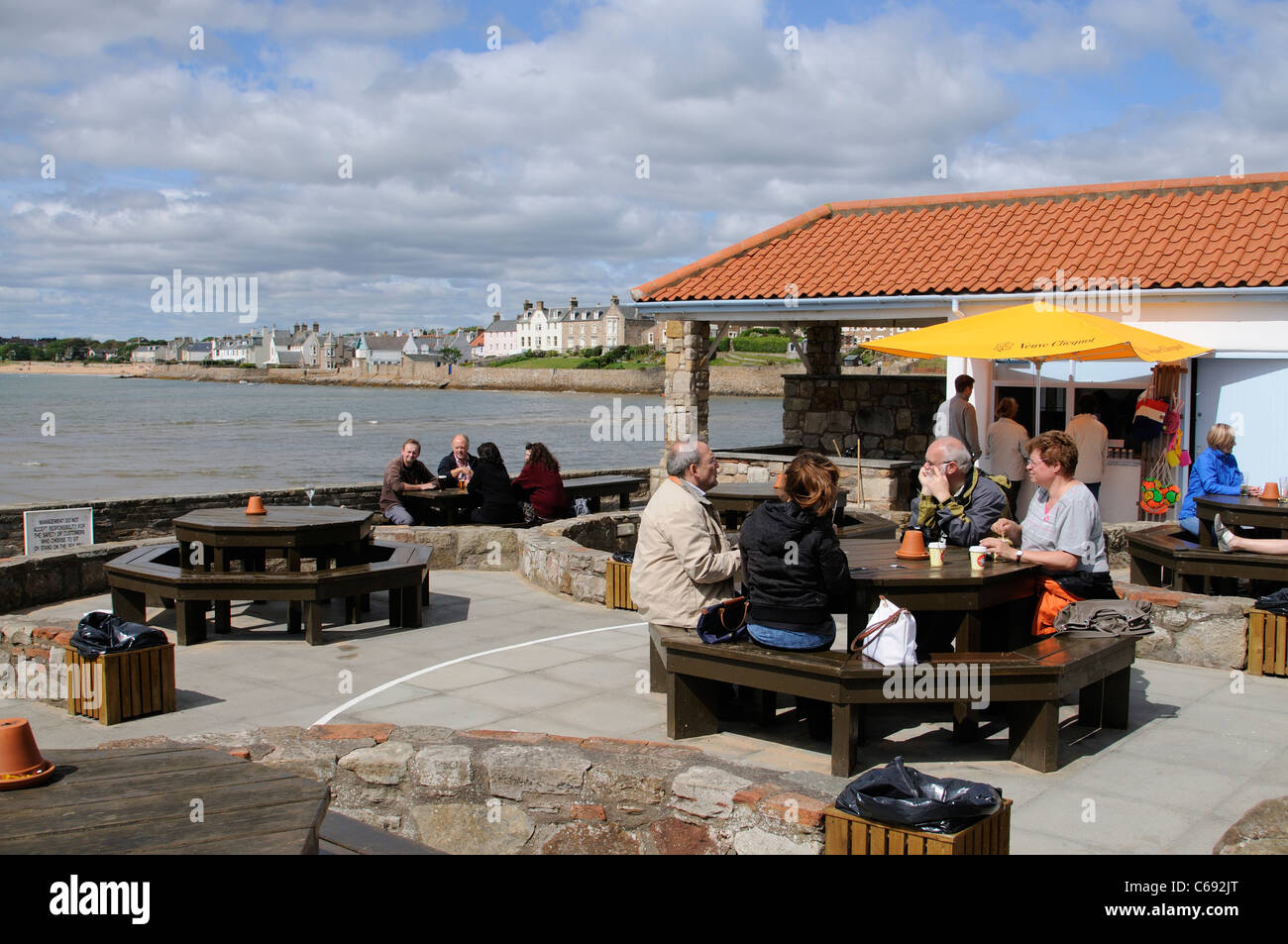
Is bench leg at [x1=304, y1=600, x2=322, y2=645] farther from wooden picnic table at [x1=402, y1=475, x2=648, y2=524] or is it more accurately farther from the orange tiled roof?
the orange tiled roof

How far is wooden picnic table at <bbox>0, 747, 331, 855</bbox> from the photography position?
2.79 m

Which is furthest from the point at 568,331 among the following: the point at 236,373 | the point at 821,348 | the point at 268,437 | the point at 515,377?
the point at 821,348

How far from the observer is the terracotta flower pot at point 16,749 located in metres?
3.11

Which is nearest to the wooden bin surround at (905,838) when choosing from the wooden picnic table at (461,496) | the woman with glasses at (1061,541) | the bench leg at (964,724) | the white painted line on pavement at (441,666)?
the bench leg at (964,724)

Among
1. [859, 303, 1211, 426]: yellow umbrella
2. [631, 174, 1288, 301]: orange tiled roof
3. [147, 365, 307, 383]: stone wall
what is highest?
[147, 365, 307, 383]: stone wall

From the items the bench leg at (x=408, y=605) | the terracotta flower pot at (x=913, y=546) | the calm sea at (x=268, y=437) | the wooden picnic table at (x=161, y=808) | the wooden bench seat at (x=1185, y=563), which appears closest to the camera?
the wooden picnic table at (x=161, y=808)

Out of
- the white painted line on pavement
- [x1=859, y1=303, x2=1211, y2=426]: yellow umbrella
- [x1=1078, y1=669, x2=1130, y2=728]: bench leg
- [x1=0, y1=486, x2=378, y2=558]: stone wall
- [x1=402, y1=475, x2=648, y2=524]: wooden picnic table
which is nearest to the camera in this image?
[x1=1078, y1=669, x2=1130, y2=728]: bench leg

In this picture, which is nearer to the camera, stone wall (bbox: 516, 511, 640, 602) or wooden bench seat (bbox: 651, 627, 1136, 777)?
wooden bench seat (bbox: 651, 627, 1136, 777)

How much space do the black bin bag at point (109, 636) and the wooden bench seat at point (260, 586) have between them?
1410 millimetres

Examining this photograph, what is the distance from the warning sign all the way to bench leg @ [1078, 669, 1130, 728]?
33.3 feet

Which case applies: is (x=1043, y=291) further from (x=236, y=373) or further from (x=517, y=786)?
(x=236, y=373)
